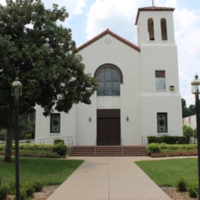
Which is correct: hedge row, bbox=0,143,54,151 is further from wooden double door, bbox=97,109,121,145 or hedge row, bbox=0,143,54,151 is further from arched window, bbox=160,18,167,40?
arched window, bbox=160,18,167,40

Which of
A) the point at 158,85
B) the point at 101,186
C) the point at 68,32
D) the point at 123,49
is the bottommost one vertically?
the point at 101,186

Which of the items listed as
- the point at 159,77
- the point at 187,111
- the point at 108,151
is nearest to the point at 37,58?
the point at 108,151

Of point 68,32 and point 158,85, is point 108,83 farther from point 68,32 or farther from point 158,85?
point 68,32

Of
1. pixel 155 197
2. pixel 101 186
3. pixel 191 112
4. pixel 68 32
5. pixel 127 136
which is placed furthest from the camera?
pixel 191 112

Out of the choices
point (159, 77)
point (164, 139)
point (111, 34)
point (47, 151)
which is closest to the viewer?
point (47, 151)

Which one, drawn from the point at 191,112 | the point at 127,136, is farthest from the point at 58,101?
the point at 191,112

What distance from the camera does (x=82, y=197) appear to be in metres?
7.33

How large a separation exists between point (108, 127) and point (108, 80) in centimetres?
421

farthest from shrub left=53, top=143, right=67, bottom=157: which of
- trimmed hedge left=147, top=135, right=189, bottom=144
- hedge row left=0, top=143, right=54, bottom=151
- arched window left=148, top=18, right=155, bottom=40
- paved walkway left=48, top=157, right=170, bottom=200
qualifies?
arched window left=148, top=18, right=155, bottom=40

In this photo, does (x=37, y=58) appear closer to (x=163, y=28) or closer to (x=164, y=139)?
(x=164, y=139)

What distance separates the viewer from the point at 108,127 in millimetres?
23562

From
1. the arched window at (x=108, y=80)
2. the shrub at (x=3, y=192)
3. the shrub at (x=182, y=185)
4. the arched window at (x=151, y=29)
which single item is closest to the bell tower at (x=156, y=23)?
the arched window at (x=151, y=29)

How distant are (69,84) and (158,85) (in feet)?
36.3

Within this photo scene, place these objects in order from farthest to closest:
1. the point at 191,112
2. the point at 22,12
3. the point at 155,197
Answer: the point at 191,112 < the point at 22,12 < the point at 155,197
